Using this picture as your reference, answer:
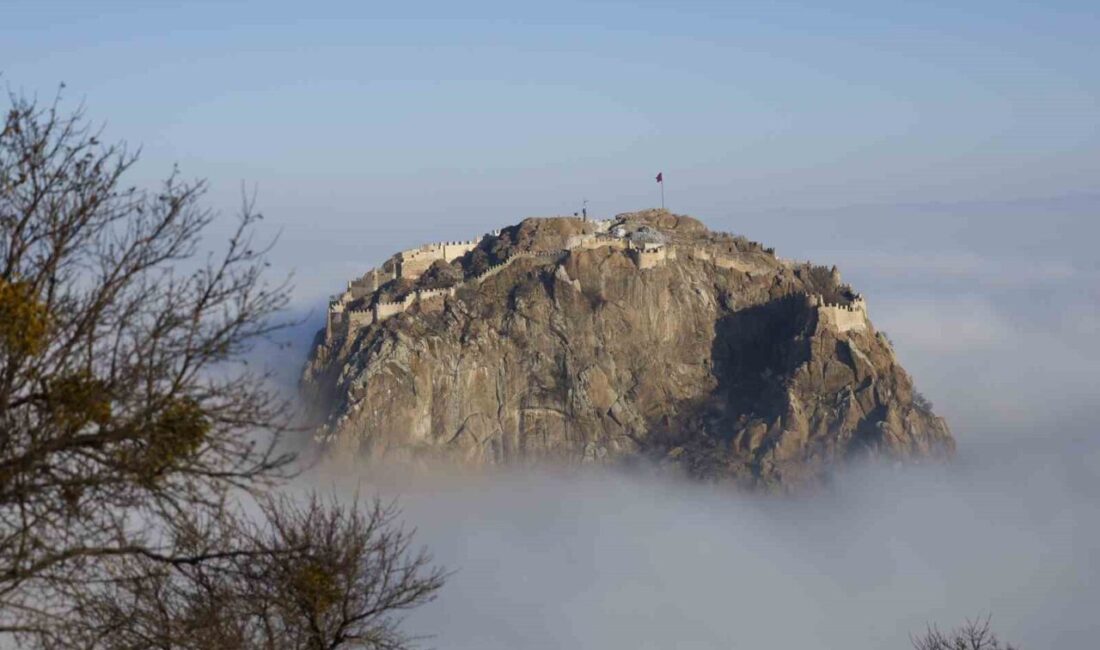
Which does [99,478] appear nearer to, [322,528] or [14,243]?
[14,243]

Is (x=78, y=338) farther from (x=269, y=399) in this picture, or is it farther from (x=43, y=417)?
(x=269, y=399)

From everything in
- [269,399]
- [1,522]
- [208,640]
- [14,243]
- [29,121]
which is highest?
[29,121]

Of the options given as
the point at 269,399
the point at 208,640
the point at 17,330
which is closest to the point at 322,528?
the point at 208,640

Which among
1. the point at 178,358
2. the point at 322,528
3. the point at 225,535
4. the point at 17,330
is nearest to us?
the point at 17,330

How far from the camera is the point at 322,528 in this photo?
38750 millimetres

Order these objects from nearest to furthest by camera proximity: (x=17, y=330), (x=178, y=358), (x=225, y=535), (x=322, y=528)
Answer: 1. (x=17, y=330)
2. (x=178, y=358)
3. (x=225, y=535)
4. (x=322, y=528)

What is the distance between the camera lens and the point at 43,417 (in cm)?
2448

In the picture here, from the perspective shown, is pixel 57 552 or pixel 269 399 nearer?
pixel 57 552

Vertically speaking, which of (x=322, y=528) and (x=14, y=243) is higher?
(x=14, y=243)

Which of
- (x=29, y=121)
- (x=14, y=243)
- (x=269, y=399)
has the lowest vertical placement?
(x=269, y=399)

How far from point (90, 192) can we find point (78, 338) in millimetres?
2185

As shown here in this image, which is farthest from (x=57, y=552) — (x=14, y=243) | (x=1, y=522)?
(x=14, y=243)

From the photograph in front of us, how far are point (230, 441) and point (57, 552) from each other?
269 centimetres

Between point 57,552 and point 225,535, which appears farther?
point 225,535
